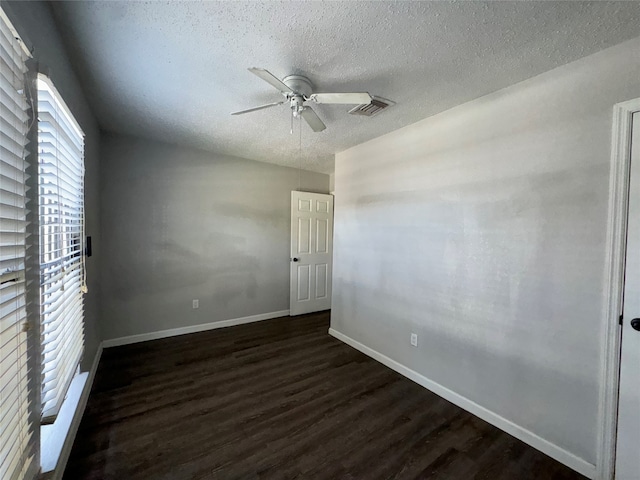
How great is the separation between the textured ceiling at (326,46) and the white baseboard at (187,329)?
8.22 ft

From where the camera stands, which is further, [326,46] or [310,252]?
[310,252]

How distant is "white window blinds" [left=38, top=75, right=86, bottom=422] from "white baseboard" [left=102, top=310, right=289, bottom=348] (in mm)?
1381

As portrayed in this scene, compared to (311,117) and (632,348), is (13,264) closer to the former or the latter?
(311,117)

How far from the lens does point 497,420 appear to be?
190 cm

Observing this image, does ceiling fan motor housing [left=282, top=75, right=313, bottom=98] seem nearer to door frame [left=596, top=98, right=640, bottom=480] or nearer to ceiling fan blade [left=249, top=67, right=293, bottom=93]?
ceiling fan blade [left=249, top=67, right=293, bottom=93]

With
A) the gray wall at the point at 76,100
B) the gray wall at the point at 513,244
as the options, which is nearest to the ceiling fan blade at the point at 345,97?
the gray wall at the point at 513,244

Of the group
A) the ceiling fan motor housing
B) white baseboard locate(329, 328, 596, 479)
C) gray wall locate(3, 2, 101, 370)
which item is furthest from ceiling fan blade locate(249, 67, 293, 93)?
white baseboard locate(329, 328, 596, 479)

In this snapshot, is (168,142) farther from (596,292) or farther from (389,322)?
(596,292)

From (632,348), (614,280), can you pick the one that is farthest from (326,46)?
(632,348)

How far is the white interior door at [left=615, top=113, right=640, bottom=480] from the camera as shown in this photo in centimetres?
137

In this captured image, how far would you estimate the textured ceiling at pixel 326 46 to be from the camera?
1.25 metres

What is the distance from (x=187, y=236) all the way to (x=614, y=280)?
3915mm

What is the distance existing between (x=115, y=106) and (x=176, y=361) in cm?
249

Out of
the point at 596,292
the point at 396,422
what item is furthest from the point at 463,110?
the point at 396,422
